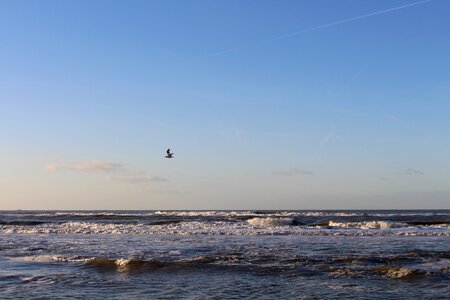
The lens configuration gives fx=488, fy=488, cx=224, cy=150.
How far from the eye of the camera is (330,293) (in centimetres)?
1030

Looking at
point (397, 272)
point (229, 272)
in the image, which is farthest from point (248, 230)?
point (397, 272)

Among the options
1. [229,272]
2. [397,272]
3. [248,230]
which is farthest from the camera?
[248,230]

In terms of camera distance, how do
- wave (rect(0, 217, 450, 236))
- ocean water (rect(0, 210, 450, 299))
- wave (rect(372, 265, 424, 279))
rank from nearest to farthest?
ocean water (rect(0, 210, 450, 299)) < wave (rect(372, 265, 424, 279)) < wave (rect(0, 217, 450, 236))

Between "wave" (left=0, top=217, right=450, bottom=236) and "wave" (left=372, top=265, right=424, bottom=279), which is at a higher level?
"wave" (left=0, top=217, right=450, bottom=236)

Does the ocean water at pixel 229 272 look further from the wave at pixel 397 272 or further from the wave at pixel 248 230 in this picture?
the wave at pixel 248 230

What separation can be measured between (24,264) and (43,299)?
577 cm

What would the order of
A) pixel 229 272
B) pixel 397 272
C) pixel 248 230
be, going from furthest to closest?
pixel 248 230, pixel 229 272, pixel 397 272

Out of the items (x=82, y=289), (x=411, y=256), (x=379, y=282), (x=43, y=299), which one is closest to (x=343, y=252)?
(x=411, y=256)

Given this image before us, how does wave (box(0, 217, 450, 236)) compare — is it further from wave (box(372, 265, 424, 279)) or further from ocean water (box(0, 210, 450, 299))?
wave (box(372, 265, 424, 279))

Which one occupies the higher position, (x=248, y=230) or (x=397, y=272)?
(x=248, y=230)

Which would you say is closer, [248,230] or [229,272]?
[229,272]

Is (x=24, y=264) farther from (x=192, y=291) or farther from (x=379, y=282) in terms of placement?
(x=379, y=282)

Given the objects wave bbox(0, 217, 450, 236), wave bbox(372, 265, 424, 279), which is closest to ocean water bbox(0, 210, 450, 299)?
wave bbox(372, 265, 424, 279)

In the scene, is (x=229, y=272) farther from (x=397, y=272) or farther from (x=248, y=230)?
(x=248, y=230)
